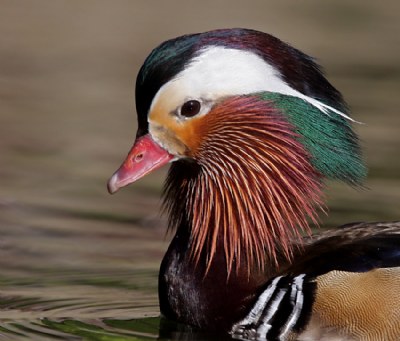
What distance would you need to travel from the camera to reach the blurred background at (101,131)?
778 cm

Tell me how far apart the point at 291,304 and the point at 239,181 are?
0.75 meters

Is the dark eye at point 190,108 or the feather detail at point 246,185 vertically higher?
the dark eye at point 190,108

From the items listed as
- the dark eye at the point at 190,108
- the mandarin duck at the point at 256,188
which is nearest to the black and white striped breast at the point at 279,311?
the mandarin duck at the point at 256,188

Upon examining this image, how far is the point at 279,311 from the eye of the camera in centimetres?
664

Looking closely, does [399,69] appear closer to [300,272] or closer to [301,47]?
[301,47]

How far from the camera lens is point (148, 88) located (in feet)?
21.9

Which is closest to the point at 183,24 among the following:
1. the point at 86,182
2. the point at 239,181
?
the point at 86,182

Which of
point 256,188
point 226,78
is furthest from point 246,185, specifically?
point 226,78

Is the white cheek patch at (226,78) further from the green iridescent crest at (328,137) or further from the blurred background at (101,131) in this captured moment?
the blurred background at (101,131)

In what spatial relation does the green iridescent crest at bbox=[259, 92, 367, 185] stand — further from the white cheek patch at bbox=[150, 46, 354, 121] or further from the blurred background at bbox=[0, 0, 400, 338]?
the blurred background at bbox=[0, 0, 400, 338]

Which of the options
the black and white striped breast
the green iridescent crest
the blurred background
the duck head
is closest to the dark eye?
the duck head

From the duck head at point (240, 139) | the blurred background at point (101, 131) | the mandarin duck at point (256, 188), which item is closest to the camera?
the mandarin duck at point (256, 188)

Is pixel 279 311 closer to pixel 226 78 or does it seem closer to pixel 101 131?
pixel 226 78

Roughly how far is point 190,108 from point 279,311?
100 centimetres
